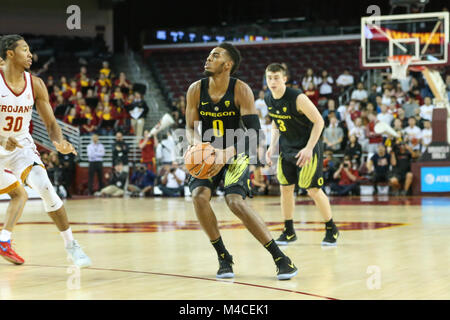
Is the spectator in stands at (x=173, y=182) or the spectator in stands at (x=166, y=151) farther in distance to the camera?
the spectator in stands at (x=166, y=151)

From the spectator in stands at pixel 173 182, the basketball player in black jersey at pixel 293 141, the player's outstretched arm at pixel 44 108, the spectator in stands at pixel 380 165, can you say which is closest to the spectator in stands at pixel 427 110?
the spectator in stands at pixel 380 165

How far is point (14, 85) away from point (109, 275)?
1.90 m

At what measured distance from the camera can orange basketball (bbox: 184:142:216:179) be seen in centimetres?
552

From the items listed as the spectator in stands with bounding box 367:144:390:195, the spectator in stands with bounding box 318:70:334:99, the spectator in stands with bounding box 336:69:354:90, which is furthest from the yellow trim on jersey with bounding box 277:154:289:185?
the spectator in stands with bounding box 336:69:354:90

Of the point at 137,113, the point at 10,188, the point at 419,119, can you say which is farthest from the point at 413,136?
the point at 10,188

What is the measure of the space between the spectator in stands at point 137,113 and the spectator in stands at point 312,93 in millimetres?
4946

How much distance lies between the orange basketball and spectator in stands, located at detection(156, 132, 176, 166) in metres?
14.1

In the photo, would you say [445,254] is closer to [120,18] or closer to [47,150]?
[47,150]

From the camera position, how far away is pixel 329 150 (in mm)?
18375

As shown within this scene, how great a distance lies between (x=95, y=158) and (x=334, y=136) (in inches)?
265

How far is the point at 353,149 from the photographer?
713 inches

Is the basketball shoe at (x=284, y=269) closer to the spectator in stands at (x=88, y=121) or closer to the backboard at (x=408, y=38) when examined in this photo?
the backboard at (x=408, y=38)

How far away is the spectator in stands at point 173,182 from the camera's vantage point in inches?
757

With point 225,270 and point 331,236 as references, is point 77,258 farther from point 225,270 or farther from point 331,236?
point 331,236
